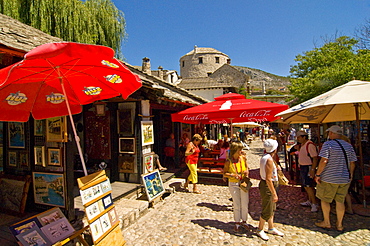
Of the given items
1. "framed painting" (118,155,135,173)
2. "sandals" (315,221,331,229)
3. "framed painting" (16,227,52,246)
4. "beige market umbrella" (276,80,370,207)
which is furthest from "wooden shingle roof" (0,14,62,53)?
"sandals" (315,221,331,229)

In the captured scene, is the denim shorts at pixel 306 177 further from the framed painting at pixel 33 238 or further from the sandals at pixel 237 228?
the framed painting at pixel 33 238

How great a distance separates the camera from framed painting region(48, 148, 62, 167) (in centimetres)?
397

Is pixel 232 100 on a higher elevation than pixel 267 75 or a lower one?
lower

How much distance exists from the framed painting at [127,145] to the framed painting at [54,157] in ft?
7.83

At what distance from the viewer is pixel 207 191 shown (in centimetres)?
664

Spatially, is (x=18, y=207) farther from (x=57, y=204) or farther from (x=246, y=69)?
(x=246, y=69)

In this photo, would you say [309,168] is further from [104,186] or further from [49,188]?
[49,188]

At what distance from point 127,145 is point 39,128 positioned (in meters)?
2.47

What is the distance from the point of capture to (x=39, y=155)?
4148mm

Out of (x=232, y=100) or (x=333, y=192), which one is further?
(x=232, y=100)

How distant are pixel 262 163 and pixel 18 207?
4.62m

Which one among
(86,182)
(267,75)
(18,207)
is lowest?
(18,207)

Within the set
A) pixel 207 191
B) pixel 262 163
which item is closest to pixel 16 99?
pixel 262 163

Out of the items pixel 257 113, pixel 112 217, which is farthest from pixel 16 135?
pixel 257 113
